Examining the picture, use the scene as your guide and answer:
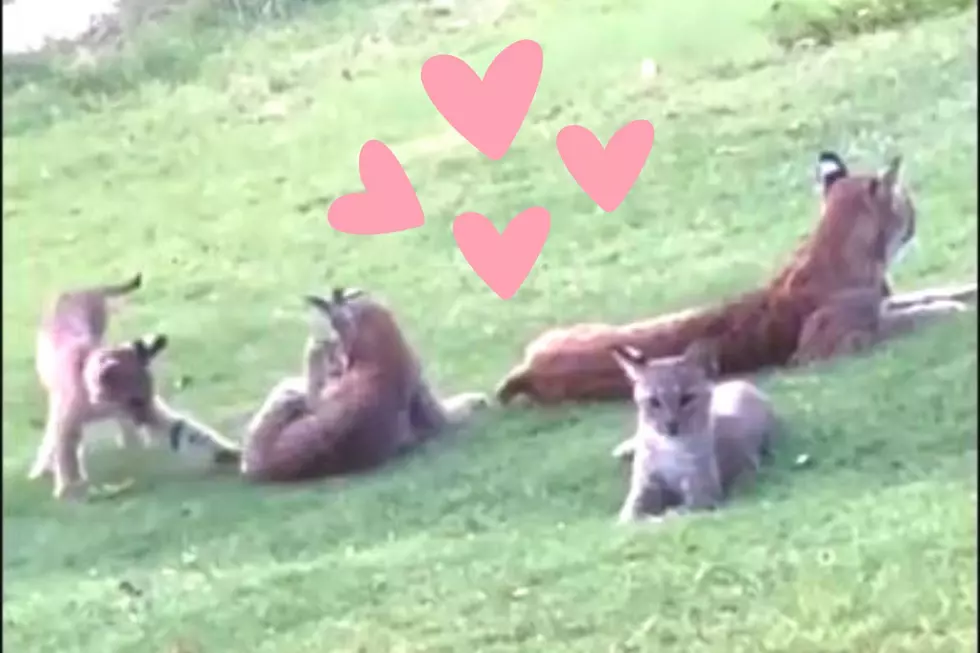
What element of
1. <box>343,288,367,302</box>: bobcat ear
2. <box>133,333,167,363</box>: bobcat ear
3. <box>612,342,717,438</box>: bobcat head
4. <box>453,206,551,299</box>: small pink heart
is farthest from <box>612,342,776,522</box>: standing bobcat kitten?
<box>133,333,167,363</box>: bobcat ear

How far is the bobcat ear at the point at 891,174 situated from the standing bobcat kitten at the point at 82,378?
1.92ft

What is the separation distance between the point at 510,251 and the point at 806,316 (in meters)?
0.25

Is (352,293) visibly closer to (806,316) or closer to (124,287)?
(124,287)

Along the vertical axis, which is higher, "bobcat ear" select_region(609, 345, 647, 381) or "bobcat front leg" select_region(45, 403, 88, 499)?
"bobcat ear" select_region(609, 345, 647, 381)

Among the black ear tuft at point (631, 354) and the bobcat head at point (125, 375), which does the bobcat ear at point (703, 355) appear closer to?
the black ear tuft at point (631, 354)

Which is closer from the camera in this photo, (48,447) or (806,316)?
(48,447)

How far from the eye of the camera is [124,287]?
4.75 feet

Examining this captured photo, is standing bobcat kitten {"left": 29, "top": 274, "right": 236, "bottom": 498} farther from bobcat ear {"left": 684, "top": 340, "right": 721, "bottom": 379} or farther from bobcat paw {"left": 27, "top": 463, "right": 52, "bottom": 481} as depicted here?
bobcat ear {"left": 684, "top": 340, "right": 721, "bottom": 379}

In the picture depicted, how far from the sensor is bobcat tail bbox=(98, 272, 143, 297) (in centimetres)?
145

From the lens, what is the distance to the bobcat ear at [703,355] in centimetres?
151

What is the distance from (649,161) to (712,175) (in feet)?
0.17

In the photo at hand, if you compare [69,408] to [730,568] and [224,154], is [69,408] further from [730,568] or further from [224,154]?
[730,568]

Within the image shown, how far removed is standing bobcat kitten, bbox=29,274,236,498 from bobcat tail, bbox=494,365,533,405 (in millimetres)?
267

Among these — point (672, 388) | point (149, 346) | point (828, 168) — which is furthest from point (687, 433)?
point (149, 346)
